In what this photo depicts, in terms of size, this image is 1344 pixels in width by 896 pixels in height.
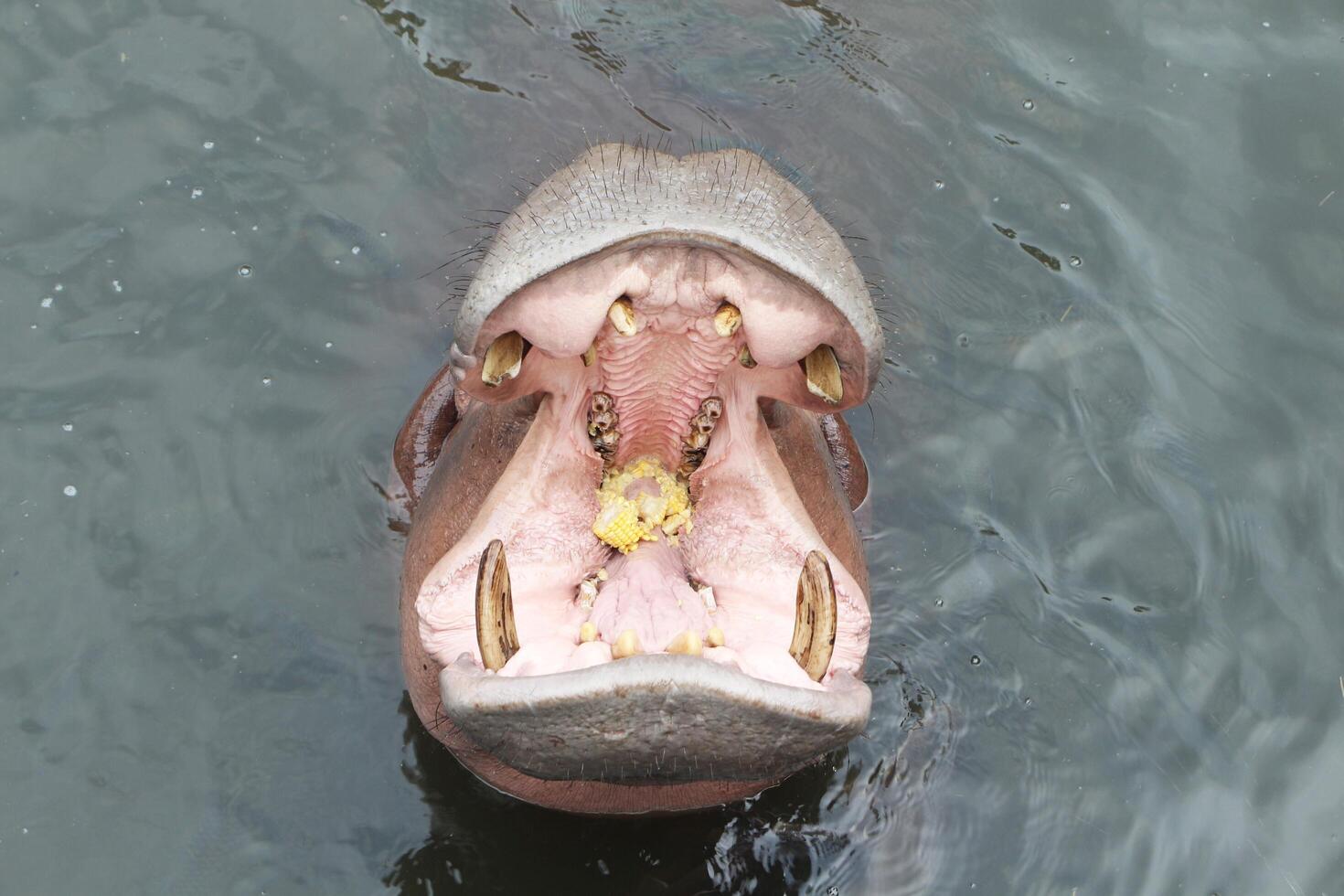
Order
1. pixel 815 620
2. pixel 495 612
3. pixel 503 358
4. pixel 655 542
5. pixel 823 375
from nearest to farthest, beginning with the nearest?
pixel 495 612 → pixel 815 620 → pixel 503 358 → pixel 823 375 → pixel 655 542

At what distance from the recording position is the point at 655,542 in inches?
178

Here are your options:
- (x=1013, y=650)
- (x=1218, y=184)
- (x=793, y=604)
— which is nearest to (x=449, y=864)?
(x=793, y=604)

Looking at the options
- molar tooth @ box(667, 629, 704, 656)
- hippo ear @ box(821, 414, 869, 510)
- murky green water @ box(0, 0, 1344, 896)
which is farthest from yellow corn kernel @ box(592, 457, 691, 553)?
murky green water @ box(0, 0, 1344, 896)

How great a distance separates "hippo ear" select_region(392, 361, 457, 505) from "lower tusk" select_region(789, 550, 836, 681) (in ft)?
7.18

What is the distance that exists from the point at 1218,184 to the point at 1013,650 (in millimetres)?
2815

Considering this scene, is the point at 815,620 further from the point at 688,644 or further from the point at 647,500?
the point at 647,500

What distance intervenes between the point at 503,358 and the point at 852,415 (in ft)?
9.10

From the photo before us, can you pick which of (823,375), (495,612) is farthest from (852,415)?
(495,612)

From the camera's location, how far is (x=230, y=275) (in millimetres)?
6586

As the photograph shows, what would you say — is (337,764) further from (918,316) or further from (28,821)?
(918,316)

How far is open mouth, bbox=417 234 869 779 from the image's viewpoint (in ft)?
11.1

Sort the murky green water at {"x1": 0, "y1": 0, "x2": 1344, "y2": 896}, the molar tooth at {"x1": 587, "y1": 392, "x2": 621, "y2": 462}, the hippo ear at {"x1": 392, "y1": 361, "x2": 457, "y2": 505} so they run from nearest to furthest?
the molar tooth at {"x1": 587, "y1": 392, "x2": 621, "y2": 462} → the murky green water at {"x1": 0, "y1": 0, "x2": 1344, "y2": 896} → the hippo ear at {"x1": 392, "y1": 361, "x2": 457, "y2": 505}

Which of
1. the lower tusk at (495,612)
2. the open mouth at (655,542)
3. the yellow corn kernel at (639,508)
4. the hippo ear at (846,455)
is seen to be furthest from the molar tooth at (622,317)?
the hippo ear at (846,455)

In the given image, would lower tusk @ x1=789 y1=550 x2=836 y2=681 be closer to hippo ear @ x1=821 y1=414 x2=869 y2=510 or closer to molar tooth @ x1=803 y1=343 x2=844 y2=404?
molar tooth @ x1=803 y1=343 x2=844 y2=404
